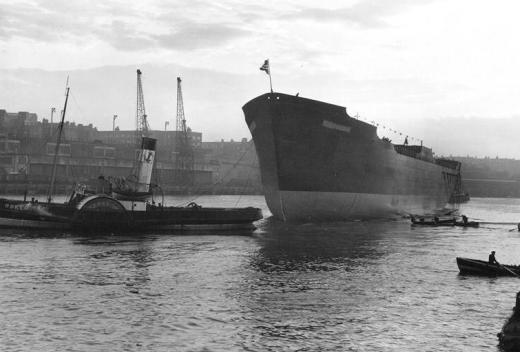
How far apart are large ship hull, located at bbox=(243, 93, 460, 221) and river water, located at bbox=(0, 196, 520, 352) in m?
11.4

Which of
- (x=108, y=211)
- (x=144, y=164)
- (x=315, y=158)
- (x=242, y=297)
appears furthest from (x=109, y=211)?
(x=242, y=297)

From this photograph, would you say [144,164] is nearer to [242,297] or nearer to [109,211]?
[109,211]

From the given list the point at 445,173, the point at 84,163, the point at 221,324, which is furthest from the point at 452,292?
the point at 84,163

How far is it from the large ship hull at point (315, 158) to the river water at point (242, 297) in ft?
37.4

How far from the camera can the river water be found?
12.6m

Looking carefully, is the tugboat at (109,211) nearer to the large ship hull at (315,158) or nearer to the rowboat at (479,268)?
the large ship hull at (315,158)

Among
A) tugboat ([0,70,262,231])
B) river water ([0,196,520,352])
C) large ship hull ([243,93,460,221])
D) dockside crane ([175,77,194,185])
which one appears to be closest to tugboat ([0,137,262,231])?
tugboat ([0,70,262,231])

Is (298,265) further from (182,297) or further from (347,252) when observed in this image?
(182,297)

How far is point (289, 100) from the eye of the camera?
128 ft

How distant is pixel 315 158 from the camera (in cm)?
4050

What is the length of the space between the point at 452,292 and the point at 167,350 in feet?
36.6

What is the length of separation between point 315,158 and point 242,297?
24.9 metres

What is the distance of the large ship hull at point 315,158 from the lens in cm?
3950

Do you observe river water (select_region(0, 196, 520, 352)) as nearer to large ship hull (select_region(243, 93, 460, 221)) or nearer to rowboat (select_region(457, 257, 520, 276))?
rowboat (select_region(457, 257, 520, 276))
